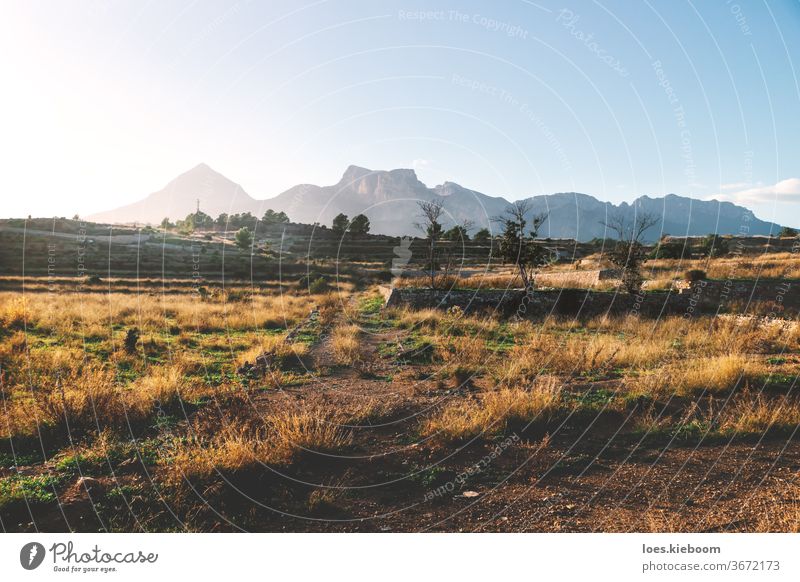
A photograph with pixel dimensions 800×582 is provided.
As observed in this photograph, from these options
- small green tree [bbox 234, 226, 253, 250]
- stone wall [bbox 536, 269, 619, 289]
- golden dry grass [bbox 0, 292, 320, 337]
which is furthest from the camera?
small green tree [bbox 234, 226, 253, 250]

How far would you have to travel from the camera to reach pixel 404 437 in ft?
25.3

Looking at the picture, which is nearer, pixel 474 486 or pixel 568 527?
pixel 568 527

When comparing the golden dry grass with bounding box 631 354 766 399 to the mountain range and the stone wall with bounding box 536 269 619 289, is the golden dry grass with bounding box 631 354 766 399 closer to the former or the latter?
the mountain range

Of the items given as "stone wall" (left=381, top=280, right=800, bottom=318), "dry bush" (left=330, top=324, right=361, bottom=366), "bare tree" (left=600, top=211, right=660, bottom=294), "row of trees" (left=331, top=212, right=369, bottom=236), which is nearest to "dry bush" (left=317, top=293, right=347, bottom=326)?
"stone wall" (left=381, top=280, right=800, bottom=318)

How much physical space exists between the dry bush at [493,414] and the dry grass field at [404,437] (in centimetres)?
4

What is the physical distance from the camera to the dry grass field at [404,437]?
540cm

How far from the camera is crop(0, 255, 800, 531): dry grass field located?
540cm

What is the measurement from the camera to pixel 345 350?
46.8 ft

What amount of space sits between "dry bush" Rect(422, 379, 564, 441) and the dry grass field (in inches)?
1.6

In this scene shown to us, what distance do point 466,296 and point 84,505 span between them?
19754mm

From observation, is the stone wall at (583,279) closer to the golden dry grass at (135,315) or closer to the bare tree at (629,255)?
the bare tree at (629,255)
